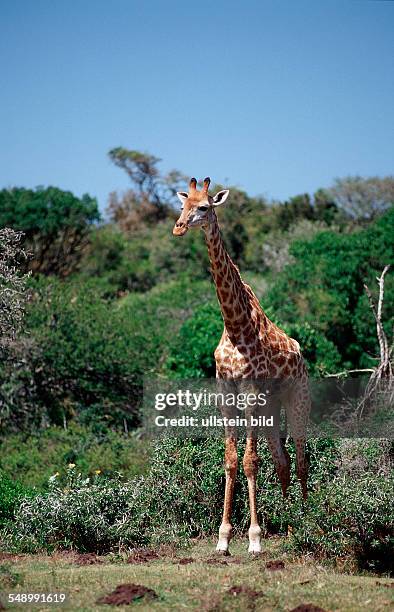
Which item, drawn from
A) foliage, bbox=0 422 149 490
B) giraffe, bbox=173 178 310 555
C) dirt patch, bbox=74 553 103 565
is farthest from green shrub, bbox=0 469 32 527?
giraffe, bbox=173 178 310 555

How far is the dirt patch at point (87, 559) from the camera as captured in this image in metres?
8.90

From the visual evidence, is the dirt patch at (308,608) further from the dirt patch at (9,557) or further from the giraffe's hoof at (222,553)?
the dirt patch at (9,557)

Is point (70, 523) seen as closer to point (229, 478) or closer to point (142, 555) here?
point (142, 555)

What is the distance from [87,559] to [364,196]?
3050 cm

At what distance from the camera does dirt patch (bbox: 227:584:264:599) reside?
6910 millimetres

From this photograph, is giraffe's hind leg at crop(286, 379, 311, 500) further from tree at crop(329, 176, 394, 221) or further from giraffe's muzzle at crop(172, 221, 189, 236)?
tree at crop(329, 176, 394, 221)

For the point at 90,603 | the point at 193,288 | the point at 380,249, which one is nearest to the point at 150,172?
the point at 193,288

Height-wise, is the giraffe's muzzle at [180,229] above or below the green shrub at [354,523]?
above

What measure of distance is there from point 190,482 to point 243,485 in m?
0.63

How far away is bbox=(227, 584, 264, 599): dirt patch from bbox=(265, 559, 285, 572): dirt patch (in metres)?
1.12

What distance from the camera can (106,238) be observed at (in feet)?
110

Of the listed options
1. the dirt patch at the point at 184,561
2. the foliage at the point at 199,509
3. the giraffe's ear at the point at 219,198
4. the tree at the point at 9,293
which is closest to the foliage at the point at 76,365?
the foliage at the point at 199,509

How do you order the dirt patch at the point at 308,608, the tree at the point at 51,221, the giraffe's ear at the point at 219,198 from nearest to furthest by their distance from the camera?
the dirt patch at the point at 308,608 < the giraffe's ear at the point at 219,198 < the tree at the point at 51,221

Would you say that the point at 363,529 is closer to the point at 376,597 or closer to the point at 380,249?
the point at 376,597
